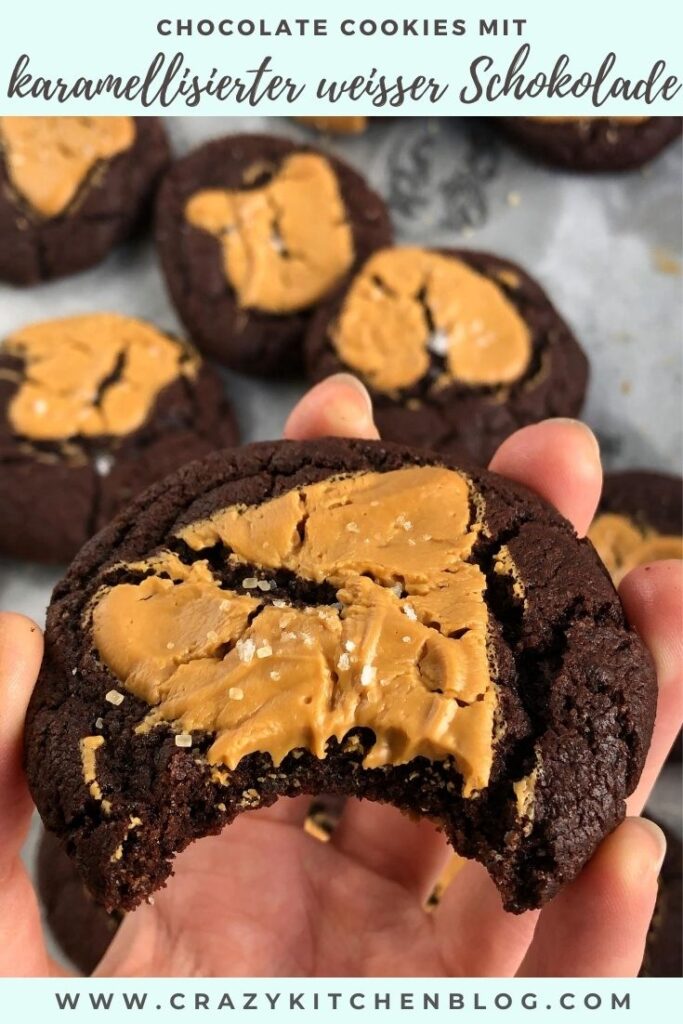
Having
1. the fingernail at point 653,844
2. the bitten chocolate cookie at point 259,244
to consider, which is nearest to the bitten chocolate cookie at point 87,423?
the bitten chocolate cookie at point 259,244

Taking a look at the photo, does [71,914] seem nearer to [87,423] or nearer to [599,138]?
[87,423]

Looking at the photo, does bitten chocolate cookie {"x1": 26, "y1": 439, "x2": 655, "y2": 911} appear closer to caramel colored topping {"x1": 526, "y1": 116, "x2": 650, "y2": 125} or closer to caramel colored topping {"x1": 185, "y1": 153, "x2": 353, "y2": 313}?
caramel colored topping {"x1": 185, "y1": 153, "x2": 353, "y2": 313}

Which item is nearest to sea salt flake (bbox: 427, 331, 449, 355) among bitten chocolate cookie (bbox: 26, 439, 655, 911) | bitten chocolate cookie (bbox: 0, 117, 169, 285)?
bitten chocolate cookie (bbox: 0, 117, 169, 285)

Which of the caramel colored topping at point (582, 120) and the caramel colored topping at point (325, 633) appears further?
the caramel colored topping at point (582, 120)

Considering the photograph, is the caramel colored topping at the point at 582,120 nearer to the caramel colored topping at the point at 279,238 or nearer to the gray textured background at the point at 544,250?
the gray textured background at the point at 544,250
